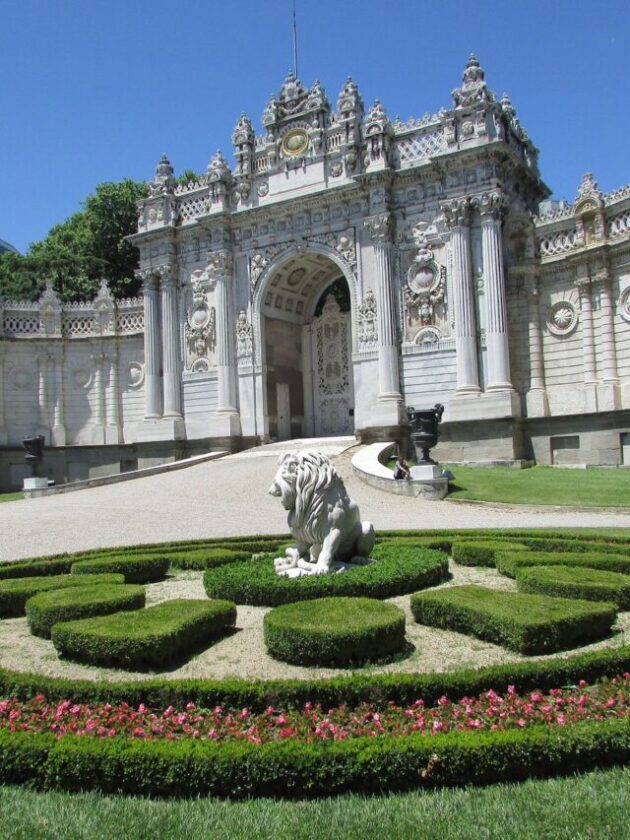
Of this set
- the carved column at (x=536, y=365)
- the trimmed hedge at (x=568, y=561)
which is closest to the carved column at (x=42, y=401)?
the carved column at (x=536, y=365)

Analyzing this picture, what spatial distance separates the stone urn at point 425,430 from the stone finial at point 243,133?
758 inches

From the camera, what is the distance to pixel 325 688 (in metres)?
5.63

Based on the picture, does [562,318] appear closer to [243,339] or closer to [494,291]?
[494,291]

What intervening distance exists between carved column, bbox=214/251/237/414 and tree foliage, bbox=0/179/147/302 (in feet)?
51.4

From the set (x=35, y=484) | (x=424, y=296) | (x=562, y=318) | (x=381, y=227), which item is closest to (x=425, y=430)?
(x=424, y=296)

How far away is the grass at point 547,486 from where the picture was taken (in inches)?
793

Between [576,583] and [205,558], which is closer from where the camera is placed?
[576,583]

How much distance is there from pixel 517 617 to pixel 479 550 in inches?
181

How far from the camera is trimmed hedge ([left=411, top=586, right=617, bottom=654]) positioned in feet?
23.3

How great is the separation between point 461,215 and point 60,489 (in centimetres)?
1945

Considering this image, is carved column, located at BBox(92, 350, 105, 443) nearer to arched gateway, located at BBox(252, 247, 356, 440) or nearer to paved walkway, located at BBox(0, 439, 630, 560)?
arched gateway, located at BBox(252, 247, 356, 440)

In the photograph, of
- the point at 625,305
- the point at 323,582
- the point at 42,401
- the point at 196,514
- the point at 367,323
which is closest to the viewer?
the point at 323,582

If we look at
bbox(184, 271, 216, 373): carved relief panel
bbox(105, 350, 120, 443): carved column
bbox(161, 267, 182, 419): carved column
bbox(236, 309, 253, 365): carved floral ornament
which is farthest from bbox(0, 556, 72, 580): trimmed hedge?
bbox(105, 350, 120, 443): carved column

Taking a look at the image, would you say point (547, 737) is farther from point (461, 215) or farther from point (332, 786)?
point (461, 215)
